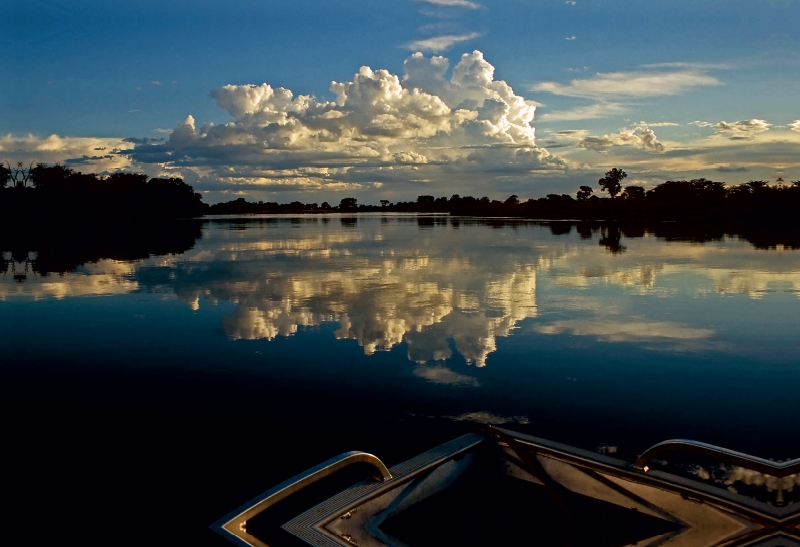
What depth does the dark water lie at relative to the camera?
18.7 ft

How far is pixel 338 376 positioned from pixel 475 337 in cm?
295

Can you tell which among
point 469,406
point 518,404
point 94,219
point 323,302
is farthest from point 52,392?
point 94,219

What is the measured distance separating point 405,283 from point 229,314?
18.1ft

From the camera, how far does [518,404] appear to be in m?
6.99

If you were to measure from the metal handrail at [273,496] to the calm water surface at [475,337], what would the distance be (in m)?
2.81

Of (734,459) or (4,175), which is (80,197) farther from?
(734,459)

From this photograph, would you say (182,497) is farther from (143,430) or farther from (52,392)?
(52,392)

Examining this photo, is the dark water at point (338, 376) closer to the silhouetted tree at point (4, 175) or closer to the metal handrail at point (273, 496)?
the metal handrail at point (273, 496)

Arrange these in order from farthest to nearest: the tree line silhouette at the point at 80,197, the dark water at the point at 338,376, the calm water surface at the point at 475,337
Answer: the tree line silhouette at the point at 80,197, the calm water surface at the point at 475,337, the dark water at the point at 338,376

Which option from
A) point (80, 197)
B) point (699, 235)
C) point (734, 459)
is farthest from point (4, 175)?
point (734, 459)

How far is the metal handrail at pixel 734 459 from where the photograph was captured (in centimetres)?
368

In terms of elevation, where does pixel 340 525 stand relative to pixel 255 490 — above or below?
above

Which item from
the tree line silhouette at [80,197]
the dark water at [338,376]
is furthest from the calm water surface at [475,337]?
the tree line silhouette at [80,197]

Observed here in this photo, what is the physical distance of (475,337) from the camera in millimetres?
10289
